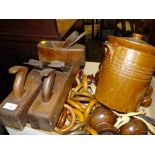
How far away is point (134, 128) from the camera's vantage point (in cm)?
74

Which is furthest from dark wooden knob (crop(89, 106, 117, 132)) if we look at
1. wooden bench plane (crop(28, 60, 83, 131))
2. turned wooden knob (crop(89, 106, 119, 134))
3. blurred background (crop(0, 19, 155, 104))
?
blurred background (crop(0, 19, 155, 104))

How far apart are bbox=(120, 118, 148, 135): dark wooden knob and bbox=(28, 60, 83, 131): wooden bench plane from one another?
28cm

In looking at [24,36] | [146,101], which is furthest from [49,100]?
[24,36]

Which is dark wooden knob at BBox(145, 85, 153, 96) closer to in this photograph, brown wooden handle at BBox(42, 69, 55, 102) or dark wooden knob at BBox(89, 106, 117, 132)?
dark wooden knob at BBox(89, 106, 117, 132)

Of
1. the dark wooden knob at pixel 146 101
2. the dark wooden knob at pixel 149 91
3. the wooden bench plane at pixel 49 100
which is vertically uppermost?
the wooden bench plane at pixel 49 100

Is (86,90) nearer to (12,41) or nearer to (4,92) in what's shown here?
(12,41)

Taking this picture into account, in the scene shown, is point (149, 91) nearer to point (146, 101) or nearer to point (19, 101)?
point (146, 101)

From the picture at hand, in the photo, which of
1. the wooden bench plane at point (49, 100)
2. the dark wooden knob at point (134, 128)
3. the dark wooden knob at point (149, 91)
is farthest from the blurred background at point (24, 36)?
the dark wooden knob at point (134, 128)

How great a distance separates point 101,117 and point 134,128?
0.45 ft

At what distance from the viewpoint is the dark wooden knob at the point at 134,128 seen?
731mm

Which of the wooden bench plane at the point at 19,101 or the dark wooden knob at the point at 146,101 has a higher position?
the wooden bench plane at the point at 19,101

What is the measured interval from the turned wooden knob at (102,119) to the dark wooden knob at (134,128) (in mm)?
52

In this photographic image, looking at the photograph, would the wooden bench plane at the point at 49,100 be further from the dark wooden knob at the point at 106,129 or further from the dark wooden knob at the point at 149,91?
the dark wooden knob at the point at 149,91
